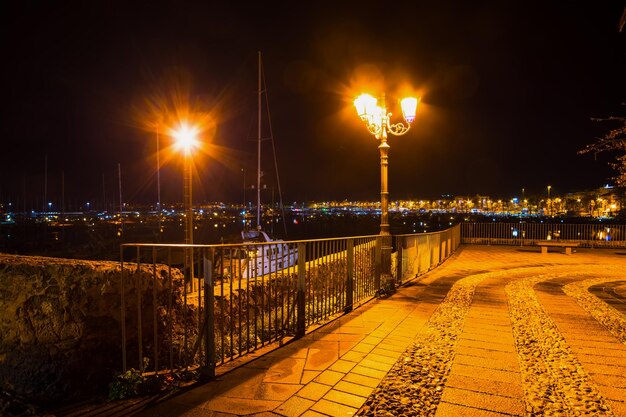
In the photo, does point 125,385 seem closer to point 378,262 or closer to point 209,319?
point 209,319

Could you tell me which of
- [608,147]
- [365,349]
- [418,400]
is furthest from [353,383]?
[608,147]

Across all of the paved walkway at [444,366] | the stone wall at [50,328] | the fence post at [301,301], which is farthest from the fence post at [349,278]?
the stone wall at [50,328]

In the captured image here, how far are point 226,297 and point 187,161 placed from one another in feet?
22.1

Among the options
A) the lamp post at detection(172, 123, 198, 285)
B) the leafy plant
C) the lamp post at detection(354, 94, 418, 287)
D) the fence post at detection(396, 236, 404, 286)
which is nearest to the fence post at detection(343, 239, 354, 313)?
the lamp post at detection(354, 94, 418, 287)

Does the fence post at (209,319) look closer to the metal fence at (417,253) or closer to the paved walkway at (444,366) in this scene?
the paved walkway at (444,366)

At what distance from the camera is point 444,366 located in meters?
4.03

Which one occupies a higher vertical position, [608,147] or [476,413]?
[608,147]

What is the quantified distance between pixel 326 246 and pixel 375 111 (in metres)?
4.29

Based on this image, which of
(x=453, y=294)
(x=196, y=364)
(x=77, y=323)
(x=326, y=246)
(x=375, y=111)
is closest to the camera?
(x=77, y=323)

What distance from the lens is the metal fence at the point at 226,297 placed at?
12.1 ft

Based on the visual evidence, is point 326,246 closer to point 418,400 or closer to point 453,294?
→ point 418,400

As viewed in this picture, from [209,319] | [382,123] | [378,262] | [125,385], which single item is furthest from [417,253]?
[125,385]

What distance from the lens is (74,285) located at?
11.2 feet

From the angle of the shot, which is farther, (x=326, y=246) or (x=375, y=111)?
(x=375, y=111)
